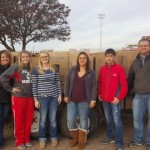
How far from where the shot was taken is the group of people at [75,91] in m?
5.56

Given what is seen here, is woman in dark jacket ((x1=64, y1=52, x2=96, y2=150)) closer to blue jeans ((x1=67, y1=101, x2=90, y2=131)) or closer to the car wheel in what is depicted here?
blue jeans ((x1=67, y1=101, x2=90, y2=131))

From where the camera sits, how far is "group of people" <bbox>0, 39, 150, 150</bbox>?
556cm

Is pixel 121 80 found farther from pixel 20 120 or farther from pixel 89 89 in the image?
pixel 20 120

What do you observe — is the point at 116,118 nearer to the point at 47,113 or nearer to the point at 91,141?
the point at 91,141

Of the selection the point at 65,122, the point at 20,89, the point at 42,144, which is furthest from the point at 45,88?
the point at 42,144

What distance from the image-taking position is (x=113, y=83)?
5559 millimetres

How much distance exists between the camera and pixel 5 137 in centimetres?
657

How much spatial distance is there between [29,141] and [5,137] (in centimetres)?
79

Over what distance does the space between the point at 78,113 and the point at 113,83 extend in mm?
851

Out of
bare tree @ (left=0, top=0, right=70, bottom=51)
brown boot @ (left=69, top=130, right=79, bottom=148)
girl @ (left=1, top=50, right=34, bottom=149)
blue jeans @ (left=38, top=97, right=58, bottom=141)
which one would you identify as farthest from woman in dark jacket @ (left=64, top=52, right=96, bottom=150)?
bare tree @ (left=0, top=0, right=70, bottom=51)

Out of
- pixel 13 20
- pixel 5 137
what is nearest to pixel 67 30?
pixel 13 20

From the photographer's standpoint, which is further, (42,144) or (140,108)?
(42,144)

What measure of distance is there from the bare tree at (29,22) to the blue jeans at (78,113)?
67.7 feet

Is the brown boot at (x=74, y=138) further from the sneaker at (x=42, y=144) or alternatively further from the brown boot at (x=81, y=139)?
the sneaker at (x=42, y=144)
